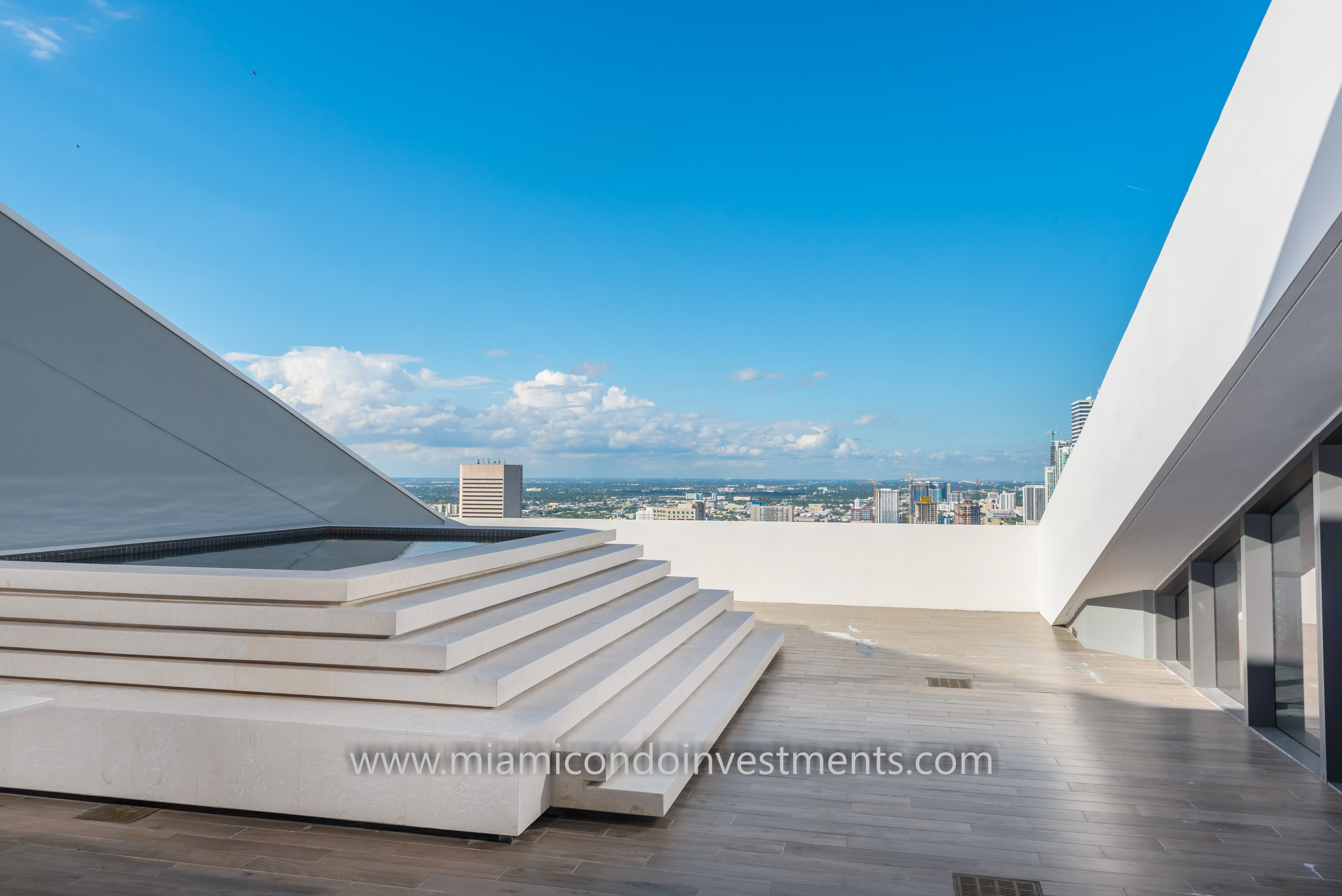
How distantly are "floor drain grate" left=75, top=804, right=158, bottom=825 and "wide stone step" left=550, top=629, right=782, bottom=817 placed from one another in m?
1.44

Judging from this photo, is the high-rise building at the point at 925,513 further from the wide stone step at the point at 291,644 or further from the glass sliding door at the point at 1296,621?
the wide stone step at the point at 291,644

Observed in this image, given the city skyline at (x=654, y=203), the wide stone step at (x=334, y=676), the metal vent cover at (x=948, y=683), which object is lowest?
the metal vent cover at (x=948, y=683)

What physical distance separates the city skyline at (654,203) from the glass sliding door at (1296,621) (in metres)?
1.56

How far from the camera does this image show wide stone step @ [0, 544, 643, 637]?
9.30 feet

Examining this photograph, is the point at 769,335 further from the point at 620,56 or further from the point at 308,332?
the point at 308,332

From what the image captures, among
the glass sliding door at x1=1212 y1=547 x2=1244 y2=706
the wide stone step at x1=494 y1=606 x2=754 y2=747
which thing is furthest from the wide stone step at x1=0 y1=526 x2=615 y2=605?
the glass sliding door at x1=1212 y1=547 x2=1244 y2=706

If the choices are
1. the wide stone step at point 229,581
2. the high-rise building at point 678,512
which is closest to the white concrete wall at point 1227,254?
the wide stone step at point 229,581

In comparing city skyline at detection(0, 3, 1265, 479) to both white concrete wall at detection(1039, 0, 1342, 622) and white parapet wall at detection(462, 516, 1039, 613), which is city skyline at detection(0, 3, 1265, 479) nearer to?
white concrete wall at detection(1039, 0, 1342, 622)

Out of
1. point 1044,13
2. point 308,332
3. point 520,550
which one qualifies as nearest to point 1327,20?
point 520,550

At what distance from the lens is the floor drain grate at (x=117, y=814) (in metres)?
2.56

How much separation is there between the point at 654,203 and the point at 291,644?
12650 mm

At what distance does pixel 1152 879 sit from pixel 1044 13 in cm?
1011

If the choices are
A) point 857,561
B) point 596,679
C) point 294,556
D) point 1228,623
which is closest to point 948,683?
point 1228,623

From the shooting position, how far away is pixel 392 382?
21.4 metres
